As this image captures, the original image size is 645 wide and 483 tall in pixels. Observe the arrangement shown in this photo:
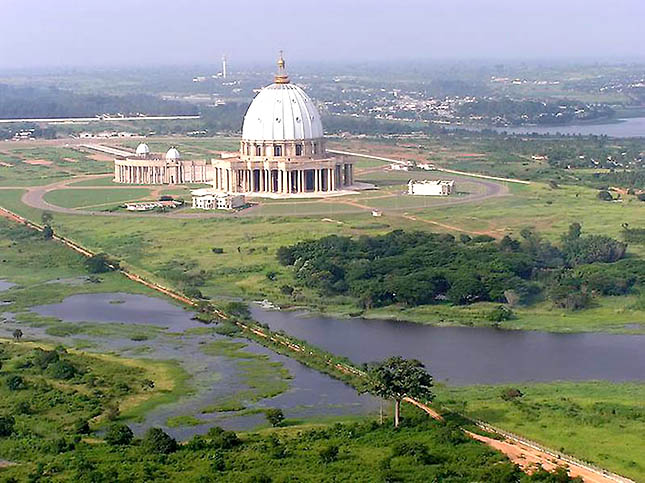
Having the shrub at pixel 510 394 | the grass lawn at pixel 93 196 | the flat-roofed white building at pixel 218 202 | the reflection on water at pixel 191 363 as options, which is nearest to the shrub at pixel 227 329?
the reflection on water at pixel 191 363

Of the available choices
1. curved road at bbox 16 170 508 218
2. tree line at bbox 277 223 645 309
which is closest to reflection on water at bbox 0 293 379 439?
tree line at bbox 277 223 645 309

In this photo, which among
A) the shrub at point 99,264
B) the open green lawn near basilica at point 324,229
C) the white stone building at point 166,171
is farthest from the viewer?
the white stone building at point 166,171

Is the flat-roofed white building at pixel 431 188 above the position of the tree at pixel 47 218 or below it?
above

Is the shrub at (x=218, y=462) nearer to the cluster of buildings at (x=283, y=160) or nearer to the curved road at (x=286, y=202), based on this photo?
Result: the curved road at (x=286, y=202)

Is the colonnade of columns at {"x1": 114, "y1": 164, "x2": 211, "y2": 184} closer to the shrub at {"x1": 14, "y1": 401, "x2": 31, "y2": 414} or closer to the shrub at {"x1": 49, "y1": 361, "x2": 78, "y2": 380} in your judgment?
the shrub at {"x1": 49, "y1": 361, "x2": 78, "y2": 380}

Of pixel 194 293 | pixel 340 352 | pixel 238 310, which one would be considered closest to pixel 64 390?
pixel 340 352

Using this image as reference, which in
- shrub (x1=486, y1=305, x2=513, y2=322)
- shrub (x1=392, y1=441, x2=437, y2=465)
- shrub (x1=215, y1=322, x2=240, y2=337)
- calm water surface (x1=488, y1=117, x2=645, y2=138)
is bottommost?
calm water surface (x1=488, y1=117, x2=645, y2=138)

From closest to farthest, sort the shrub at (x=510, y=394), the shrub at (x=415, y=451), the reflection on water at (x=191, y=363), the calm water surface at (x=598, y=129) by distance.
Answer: the shrub at (x=415, y=451)
the reflection on water at (x=191, y=363)
the shrub at (x=510, y=394)
the calm water surface at (x=598, y=129)
